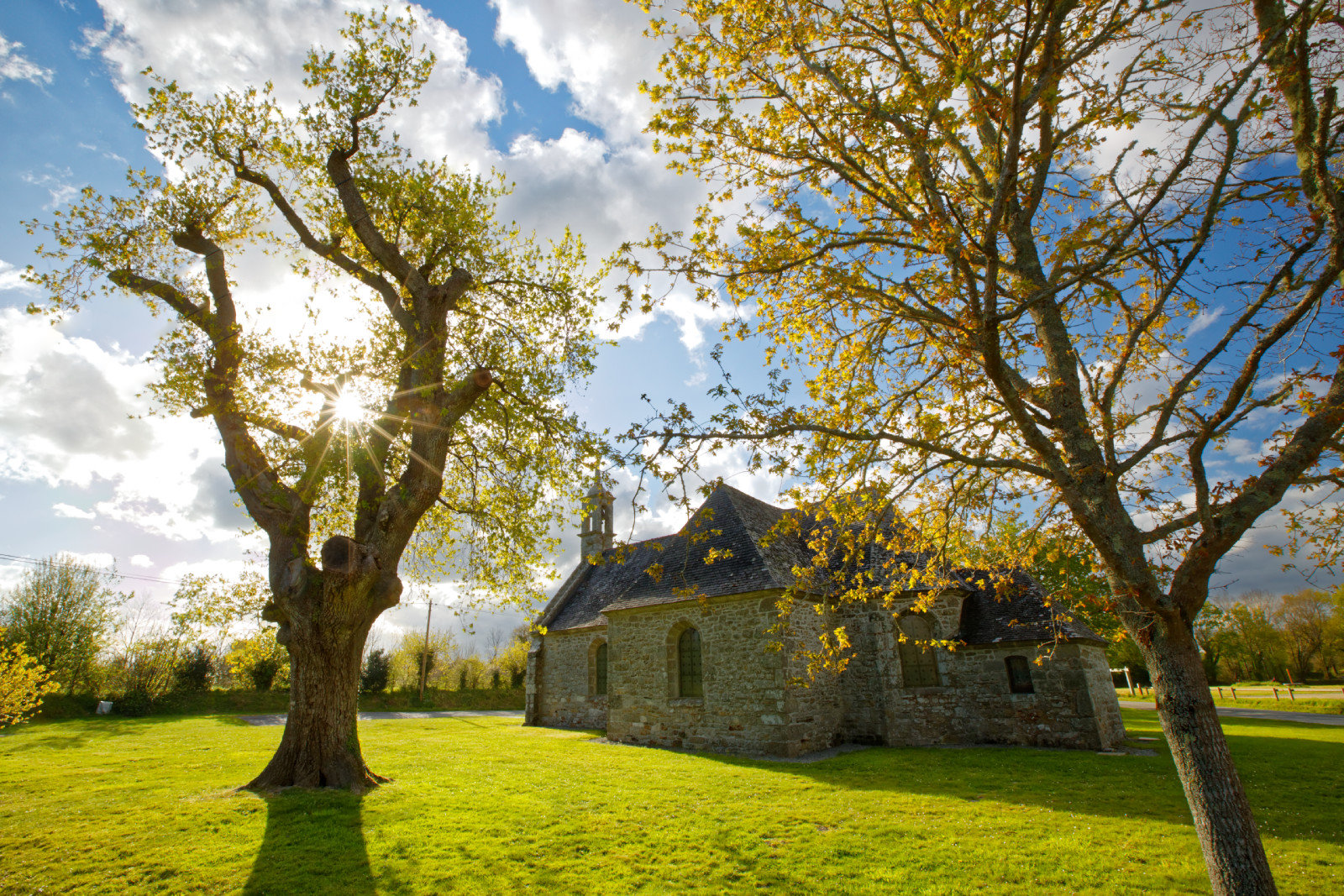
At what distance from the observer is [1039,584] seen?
17844 millimetres

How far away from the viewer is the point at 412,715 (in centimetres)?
3086

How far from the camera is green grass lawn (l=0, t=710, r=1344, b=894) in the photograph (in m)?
6.21

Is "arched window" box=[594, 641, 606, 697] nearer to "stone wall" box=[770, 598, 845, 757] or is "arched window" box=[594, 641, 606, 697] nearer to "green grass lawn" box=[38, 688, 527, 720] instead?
"stone wall" box=[770, 598, 845, 757]

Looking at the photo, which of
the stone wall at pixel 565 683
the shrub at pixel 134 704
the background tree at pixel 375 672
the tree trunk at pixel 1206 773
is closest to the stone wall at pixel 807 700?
the tree trunk at pixel 1206 773

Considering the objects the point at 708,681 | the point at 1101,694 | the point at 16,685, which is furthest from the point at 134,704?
the point at 1101,694

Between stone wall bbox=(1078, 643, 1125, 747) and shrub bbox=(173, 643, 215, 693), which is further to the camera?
shrub bbox=(173, 643, 215, 693)

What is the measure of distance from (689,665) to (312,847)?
1165cm

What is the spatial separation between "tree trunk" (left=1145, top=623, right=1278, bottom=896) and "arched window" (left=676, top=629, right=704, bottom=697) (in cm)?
1322

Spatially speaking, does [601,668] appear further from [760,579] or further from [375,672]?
[375,672]

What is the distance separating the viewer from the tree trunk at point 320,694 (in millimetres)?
8930

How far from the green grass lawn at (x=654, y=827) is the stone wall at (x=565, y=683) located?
34.0 feet

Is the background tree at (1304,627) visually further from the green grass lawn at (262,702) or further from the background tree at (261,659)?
the background tree at (261,659)

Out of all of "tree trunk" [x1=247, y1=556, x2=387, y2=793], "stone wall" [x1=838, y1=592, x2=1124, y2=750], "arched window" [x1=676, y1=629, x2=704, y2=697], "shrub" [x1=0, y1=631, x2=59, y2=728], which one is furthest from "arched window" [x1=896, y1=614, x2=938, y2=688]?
"shrub" [x1=0, y1=631, x2=59, y2=728]

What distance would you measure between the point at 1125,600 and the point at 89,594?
1640 inches
